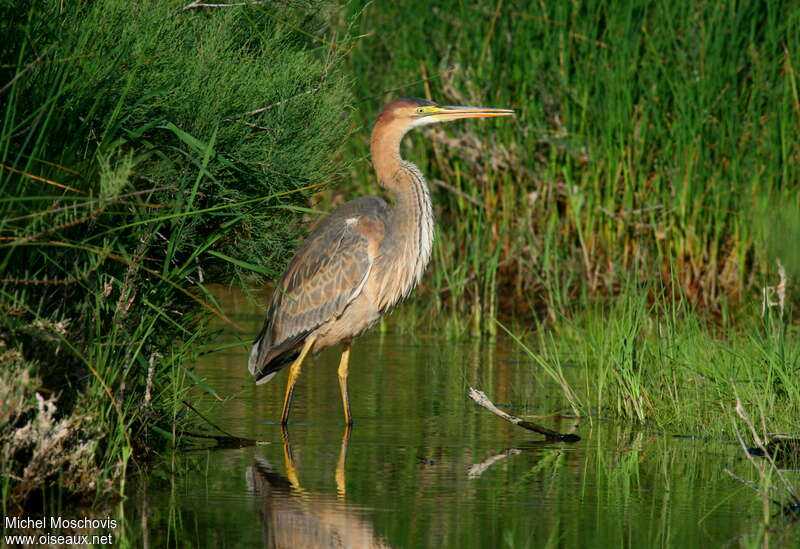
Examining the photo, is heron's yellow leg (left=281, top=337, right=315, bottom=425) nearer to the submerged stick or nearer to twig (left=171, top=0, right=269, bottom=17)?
the submerged stick

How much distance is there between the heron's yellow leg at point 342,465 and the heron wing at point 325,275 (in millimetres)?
894

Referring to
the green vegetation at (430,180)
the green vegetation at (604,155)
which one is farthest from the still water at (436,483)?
the green vegetation at (604,155)

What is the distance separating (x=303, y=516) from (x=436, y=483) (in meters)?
0.87

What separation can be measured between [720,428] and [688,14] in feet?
14.8

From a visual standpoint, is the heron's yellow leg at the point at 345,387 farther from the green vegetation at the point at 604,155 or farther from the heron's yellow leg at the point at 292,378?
the green vegetation at the point at 604,155

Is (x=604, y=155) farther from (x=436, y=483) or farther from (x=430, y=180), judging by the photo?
(x=436, y=483)

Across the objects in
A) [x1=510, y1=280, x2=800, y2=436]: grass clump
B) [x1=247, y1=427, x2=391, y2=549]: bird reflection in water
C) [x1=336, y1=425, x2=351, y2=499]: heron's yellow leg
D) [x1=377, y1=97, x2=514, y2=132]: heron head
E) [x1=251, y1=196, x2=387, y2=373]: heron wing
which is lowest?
[x1=247, y1=427, x2=391, y2=549]: bird reflection in water

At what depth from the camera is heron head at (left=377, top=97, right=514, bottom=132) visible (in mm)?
8508

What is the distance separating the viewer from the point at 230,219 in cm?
657

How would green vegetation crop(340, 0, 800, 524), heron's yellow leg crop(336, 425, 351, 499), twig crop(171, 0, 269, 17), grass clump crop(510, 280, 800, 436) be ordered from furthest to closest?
green vegetation crop(340, 0, 800, 524) → grass clump crop(510, 280, 800, 436) → twig crop(171, 0, 269, 17) → heron's yellow leg crop(336, 425, 351, 499)

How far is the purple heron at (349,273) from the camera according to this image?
26.1ft

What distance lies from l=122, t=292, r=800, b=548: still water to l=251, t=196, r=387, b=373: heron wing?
512mm

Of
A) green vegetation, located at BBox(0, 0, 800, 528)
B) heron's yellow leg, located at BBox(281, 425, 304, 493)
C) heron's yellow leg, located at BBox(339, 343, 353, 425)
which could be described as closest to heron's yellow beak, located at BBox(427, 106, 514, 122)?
green vegetation, located at BBox(0, 0, 800, 528)

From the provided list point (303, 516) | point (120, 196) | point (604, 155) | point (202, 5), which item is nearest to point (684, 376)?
point (303, 516)
